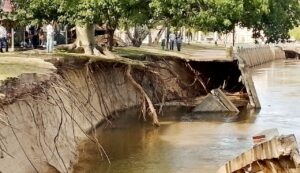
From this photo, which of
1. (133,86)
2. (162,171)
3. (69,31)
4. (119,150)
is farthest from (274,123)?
(69,31)

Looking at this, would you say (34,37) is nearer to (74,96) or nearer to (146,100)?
(146,100)

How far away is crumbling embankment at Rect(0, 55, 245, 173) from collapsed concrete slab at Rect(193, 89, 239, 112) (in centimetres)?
194

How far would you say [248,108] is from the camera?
31.3 metres

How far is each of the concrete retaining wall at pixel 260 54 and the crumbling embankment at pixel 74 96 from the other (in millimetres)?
25442

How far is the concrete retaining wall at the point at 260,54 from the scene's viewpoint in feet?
216

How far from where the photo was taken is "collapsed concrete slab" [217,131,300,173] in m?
11.4

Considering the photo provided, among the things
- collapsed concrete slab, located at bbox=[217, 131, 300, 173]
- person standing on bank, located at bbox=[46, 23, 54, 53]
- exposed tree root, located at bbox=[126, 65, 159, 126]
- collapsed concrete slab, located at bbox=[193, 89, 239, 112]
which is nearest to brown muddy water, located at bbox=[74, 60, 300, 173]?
exposed tree root, located at bbox=[126, 65, 159, 126]

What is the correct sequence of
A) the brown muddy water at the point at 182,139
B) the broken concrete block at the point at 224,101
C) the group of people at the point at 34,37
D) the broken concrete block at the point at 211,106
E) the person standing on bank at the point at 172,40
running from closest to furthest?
the brown muddy water at the point at 182,139 < the broken concrete block at the point at 211,106 < the broken concrete block at the point at 224,101 < the group of people at the point at 34,37 < the person standing on bank at the point at 172,40

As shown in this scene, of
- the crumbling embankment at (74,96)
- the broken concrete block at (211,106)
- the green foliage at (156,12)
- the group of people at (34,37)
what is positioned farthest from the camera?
the broken concrete block at (211,106)

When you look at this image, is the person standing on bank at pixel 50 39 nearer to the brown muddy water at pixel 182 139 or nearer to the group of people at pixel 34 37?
the group of people at pixel 34 37

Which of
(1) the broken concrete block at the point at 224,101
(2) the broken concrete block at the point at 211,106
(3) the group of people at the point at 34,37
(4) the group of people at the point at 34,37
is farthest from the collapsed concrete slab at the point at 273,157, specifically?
(3) the group of people at the point at 34,37

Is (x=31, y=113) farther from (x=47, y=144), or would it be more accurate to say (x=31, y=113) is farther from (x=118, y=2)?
(x=118, y=2)

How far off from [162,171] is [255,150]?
5.76 meters

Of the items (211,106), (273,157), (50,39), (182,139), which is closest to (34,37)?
(50,39)
